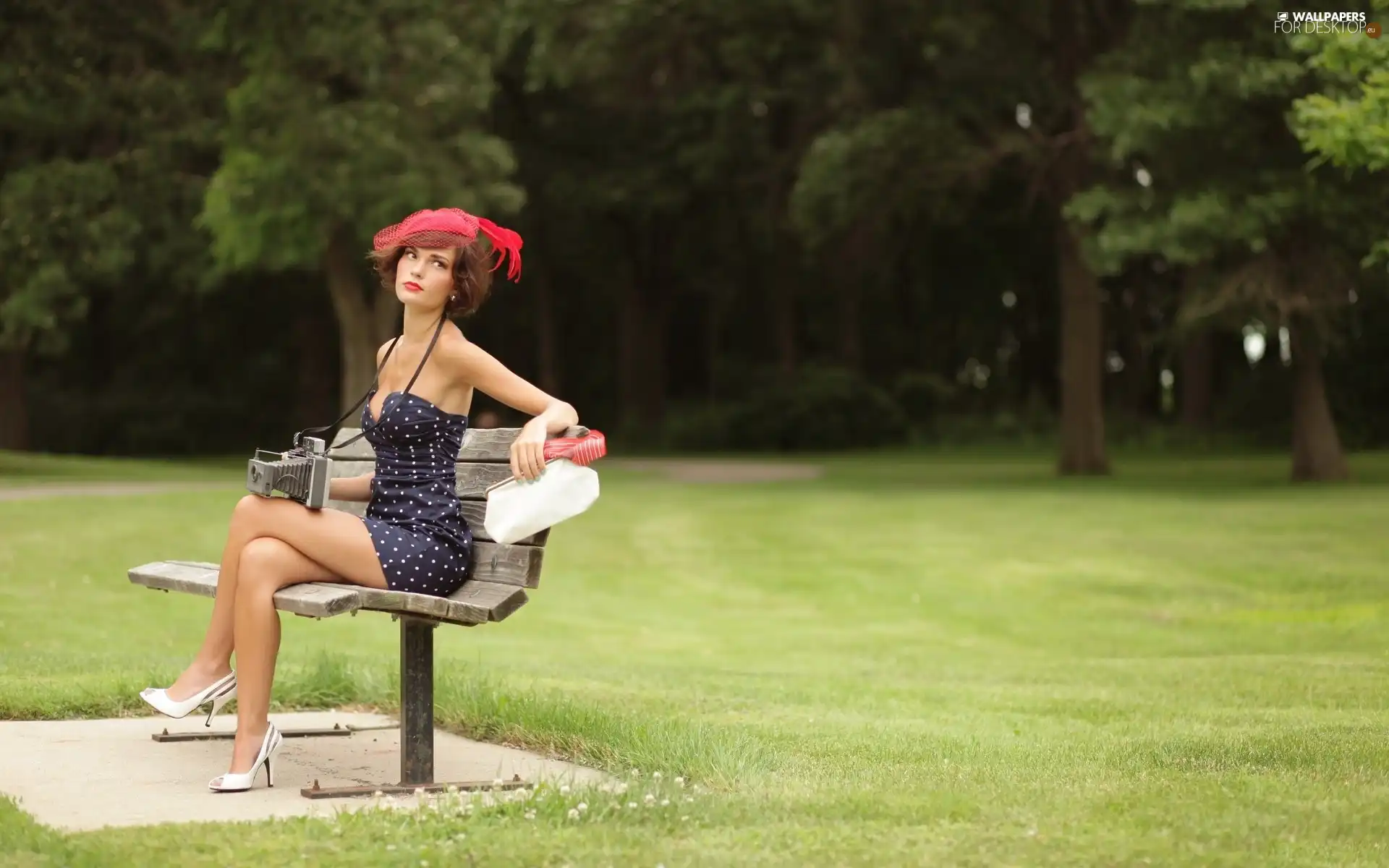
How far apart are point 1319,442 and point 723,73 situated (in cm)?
1833

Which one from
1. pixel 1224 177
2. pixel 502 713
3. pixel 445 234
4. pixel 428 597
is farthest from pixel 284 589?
pixel 1224 177

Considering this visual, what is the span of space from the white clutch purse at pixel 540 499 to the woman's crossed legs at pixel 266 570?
0.47m

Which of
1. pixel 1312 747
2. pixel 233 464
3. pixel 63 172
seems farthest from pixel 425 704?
pixel 233 464

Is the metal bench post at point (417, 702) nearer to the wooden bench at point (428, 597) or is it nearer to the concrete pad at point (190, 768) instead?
the wooden bench at point (428, 597)

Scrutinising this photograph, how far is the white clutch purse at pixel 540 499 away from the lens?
5.84 metres

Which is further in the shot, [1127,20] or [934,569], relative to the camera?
[1127,20]

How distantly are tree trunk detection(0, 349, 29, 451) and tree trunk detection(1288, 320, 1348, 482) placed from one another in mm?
24441

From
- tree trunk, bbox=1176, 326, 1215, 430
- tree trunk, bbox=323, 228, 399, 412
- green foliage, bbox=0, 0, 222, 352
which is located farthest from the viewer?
tree trunk, bbox=1176, 326, 1215, 430

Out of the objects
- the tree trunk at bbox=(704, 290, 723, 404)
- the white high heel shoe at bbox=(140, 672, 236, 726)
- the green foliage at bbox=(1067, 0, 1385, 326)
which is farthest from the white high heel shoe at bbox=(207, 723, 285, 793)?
the tree trunk at bbox=(704, 290, 723, 404)

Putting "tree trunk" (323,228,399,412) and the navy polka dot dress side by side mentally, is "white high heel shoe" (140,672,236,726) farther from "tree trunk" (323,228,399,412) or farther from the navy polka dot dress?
"tree trunk" (323,228,399,412)

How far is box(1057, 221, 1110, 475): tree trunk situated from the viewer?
99.2ft

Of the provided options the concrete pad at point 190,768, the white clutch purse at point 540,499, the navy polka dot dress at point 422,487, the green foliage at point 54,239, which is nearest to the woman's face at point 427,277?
the navy polka dot dress at point 422,487

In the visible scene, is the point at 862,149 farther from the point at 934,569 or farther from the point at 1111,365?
the point at 1111,365

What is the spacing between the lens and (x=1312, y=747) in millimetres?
6832
